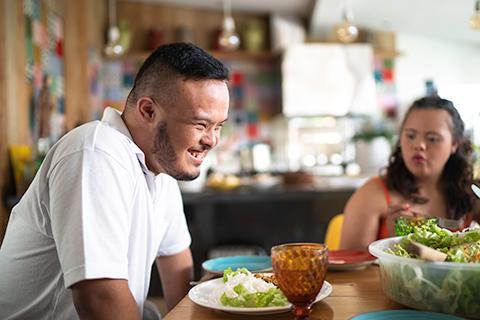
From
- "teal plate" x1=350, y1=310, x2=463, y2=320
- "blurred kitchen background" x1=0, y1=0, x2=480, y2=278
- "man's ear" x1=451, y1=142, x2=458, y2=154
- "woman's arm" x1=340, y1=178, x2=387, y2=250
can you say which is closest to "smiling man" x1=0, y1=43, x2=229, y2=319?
"teal plate" x1=350, y1=310, x2=463, y2=320

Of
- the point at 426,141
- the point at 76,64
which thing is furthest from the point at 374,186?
the point at 76,64

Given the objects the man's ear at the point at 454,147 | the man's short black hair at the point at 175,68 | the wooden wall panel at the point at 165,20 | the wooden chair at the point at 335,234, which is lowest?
the wooden chair at the point at 335,234

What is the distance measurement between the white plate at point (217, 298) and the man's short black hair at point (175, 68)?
49 cm

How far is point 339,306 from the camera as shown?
3.67 ft

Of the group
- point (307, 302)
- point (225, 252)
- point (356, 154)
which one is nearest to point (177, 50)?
point (307, 302)

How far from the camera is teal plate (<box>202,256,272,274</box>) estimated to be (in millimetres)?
1532

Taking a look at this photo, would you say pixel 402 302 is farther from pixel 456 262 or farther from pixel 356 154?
pixel 356 154

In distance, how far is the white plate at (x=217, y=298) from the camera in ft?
3.46

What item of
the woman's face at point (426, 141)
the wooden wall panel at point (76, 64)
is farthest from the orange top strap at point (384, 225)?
the wooden wall panel at point (76, 64)

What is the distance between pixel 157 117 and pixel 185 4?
4.96 metres

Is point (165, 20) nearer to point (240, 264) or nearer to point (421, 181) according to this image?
point (421, 181)

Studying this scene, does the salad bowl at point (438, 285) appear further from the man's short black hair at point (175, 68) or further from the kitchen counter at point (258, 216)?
the kitchen counter at point (258, 216)

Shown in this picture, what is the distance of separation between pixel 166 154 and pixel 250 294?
467 millimetres

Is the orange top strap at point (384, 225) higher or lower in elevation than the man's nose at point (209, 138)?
lower
